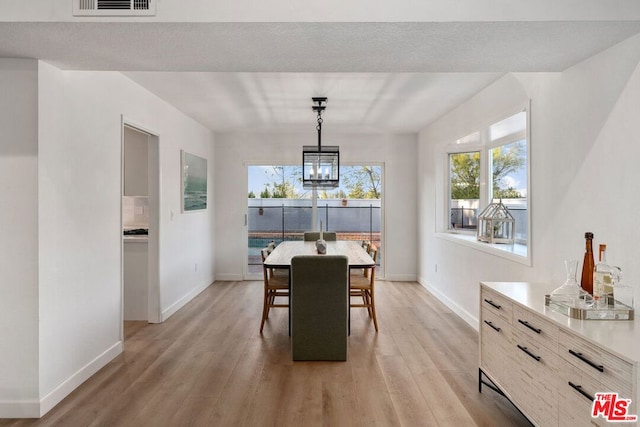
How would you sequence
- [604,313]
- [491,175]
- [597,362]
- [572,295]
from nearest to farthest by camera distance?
[597,362], [604,313], [572,295], [491,175]

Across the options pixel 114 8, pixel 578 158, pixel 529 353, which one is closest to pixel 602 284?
pixel 529 353

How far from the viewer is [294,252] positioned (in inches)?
175

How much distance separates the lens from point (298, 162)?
654cm

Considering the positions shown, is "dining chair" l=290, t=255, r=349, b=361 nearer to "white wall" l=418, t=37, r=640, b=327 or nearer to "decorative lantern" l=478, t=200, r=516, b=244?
"white wall" l=418, t=37, r=640, b=327

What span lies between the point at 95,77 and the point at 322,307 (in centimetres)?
263

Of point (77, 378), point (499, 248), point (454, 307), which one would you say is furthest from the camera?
point (454, 307)

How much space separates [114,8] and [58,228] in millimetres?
1540

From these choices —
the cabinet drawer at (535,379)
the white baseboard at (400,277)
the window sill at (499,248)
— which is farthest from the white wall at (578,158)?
the white baseboard at (400,277)

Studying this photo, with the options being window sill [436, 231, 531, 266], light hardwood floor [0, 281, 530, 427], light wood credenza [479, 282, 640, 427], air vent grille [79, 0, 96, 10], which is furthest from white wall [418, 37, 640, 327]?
air vent grille [79, 0, 96, 10]

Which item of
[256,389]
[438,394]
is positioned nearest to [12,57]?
[256,389]

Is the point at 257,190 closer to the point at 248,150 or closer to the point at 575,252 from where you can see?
the point at 248,150

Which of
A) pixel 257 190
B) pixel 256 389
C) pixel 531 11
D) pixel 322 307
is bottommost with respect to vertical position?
pixel 256 389

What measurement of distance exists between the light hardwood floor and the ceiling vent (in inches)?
90.8

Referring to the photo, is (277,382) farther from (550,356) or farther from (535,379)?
(550,356)
